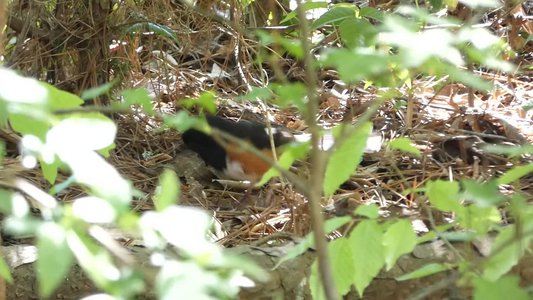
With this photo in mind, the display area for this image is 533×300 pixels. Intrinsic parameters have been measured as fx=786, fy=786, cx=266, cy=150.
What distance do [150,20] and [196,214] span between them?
2.94 m

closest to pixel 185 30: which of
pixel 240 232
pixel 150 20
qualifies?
pixel 150 20

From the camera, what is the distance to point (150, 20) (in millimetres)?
3404

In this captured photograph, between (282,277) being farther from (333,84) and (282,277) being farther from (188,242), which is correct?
(333,84)

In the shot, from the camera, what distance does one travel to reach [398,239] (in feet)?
3.04

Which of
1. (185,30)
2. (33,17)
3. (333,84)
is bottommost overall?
(333,84)

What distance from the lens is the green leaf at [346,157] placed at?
0.92m

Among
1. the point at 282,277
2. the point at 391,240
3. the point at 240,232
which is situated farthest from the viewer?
the point at 240,232

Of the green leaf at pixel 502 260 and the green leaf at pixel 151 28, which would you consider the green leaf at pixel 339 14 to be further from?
the green leaf at pixel 502 260

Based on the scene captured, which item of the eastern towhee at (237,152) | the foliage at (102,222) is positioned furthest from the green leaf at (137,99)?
the eastern towhee at (237,152)

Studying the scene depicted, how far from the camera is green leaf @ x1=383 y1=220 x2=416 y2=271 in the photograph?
92 centimetres

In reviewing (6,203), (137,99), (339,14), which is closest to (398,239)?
(137,99)

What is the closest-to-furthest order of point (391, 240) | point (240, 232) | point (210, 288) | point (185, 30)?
point (210, 288) < point (391, 240) < point (240, 232) < point (185, 30)

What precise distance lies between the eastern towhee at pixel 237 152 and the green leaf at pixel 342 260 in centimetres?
236

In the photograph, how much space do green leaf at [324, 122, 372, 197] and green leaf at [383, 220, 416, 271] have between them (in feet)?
0.28
